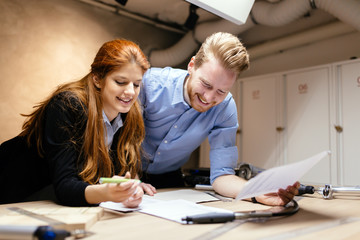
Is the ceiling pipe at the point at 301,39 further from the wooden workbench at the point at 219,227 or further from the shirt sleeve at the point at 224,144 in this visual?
the wooden workbench at the point at 219,227

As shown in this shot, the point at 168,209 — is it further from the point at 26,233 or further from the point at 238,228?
the point at 26,233

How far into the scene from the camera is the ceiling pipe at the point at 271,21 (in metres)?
2.95

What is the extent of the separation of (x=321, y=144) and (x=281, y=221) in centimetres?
269

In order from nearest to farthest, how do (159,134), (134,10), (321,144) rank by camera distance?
1. (159,134)
2. (321,144)
3. (134,10)

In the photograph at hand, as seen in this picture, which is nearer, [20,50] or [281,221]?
[281,221]

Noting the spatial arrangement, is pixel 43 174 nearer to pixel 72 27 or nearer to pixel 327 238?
pixel 327 238

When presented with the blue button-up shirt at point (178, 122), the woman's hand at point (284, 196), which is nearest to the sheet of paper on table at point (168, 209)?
the woman's hand at point (284, 196)

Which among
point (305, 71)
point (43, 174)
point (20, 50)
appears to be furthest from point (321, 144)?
point (20, 50)

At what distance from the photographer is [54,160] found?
101 cm

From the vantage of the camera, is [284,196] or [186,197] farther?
[186,197]

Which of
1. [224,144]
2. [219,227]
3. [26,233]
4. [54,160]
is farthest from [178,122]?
[26,233]

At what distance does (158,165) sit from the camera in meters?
1.65

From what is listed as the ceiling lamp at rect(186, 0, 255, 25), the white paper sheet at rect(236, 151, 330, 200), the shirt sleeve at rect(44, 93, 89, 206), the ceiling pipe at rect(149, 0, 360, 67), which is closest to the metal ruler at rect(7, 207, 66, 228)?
the shirt sleeve at rect(44, 93, 89, 206)

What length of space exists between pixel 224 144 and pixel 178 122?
26 centimetres
